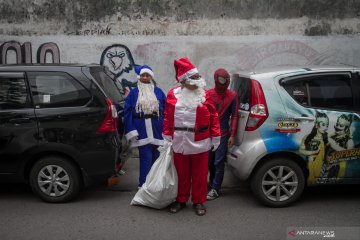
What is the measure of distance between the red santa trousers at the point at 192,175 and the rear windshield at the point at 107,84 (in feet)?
4.21

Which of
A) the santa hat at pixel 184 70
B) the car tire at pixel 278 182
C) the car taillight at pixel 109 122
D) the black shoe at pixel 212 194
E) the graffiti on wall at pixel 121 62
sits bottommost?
the black shoe at pixel 212 194

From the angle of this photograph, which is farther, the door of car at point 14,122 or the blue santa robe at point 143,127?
the blue santa robe at point 143,127

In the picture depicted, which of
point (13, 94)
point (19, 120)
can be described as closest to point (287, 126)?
point (19, 120)

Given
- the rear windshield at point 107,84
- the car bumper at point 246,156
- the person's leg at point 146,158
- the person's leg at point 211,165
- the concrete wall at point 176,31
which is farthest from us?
the concrete wall at point 176,31

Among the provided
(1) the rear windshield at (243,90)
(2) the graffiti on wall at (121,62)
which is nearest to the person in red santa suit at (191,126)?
(1) the rear windshield at (243,90)

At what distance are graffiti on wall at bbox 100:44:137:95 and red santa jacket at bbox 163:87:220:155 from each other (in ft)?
12.2

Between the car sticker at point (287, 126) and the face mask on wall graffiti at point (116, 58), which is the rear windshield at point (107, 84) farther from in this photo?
the face mask on wall graffiti at point (116, 58)

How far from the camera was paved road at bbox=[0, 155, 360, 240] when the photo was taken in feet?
14.2

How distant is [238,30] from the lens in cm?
830

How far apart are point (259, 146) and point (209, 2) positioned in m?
4.39

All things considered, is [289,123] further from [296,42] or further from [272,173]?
[296,42]

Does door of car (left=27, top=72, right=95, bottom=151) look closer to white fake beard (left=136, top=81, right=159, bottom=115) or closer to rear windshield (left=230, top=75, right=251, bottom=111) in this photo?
white fake beard (left=136, top=81, right=159, bottom=115)

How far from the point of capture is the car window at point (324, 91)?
4.95 meters

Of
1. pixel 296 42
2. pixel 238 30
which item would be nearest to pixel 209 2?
pixel 238 30
